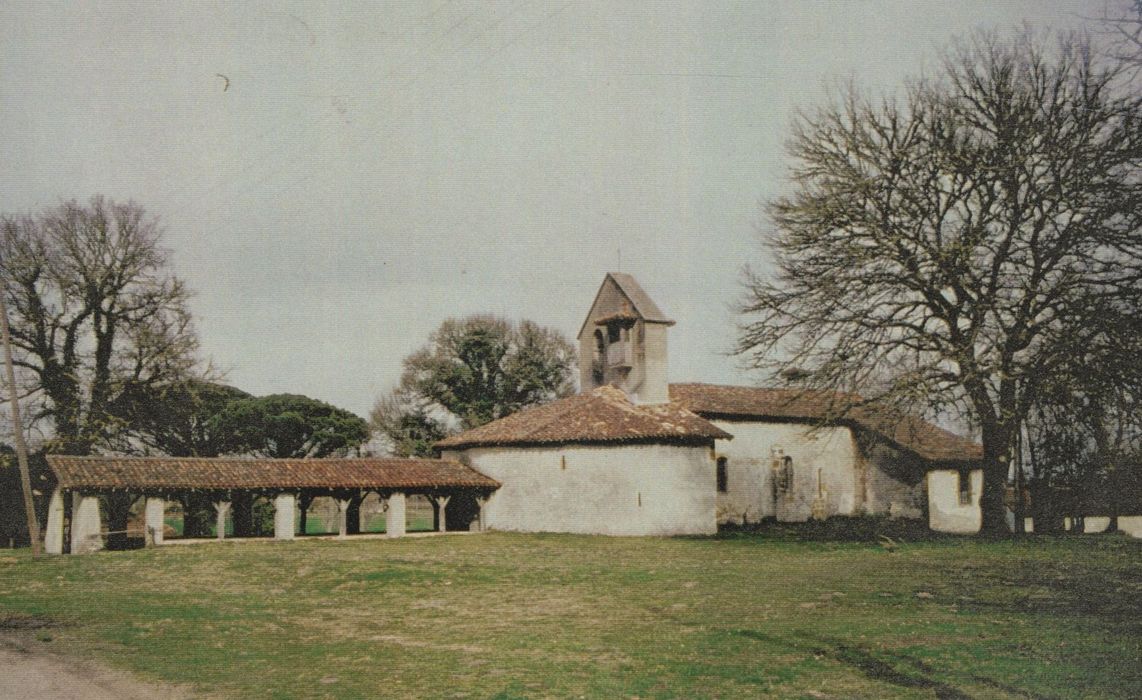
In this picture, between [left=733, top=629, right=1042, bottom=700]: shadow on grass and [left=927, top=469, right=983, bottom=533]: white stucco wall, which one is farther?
[left=927, top=469, right=983, bottom=533]: white stucco wall

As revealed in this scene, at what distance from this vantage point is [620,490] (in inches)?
1268

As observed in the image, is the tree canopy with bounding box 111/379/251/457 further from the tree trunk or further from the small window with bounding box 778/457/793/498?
the tree trunk

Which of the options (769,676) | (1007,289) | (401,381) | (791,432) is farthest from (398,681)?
(401,381)

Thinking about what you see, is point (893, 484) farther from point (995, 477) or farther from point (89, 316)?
point (89, 316)

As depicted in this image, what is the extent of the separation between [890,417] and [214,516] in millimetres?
37129

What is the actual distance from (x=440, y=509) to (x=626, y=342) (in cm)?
1040

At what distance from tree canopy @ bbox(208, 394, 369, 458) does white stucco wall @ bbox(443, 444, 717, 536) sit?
1983 centimetres

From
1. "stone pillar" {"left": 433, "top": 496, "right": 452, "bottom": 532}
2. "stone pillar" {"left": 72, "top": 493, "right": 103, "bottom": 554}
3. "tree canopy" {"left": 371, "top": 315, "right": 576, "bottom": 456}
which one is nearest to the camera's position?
"stone pillar" {"left": 72, "top": 493, "right": 103, "bottom": 554}

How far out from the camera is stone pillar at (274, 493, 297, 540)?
3192 cm

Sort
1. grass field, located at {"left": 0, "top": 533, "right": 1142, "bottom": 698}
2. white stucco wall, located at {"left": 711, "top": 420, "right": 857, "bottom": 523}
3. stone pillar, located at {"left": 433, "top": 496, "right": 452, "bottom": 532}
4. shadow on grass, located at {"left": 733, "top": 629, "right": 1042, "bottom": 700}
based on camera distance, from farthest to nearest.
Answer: white stucco wall, located at {"left": 711, "top": 420, "right": 857, "bottom": 523} → stone pillar, located at {"left": 433, "top": 496, "right": 452, "bottom": 532} → grass field, located at {"left": 0, "top": 533, "right": 1142, "bottom": 698} → shadow on grass, located at {"left": 733, "top": 629, "right": 1042, "bottom": 700}

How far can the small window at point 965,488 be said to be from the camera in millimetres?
41938

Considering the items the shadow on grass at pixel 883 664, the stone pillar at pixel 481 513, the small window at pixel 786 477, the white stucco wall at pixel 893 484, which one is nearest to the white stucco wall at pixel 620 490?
the stone pillar at pixel 481 513

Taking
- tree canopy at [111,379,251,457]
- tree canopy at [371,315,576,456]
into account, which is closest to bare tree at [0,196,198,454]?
tree canopy at [111,379,251,457]

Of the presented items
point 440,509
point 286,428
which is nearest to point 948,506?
point 440,509
